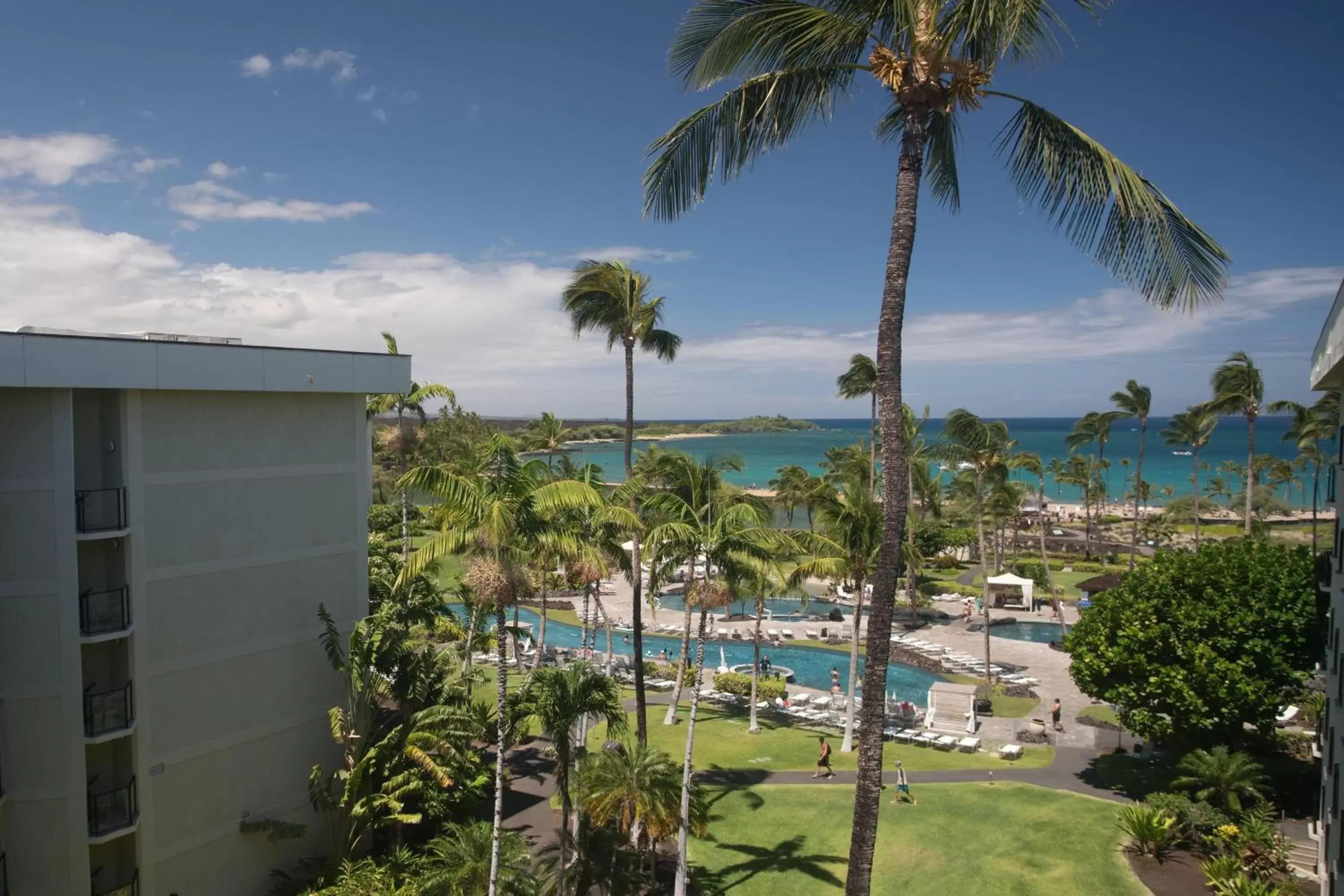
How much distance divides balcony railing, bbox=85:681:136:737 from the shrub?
19531 millimetres

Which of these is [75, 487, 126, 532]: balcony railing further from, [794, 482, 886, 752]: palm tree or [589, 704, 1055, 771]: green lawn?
[794, 482, 886, 752]: palm tree

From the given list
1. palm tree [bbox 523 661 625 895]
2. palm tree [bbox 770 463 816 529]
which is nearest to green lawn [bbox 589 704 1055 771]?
palm tree [bbox 523 661 625 895]

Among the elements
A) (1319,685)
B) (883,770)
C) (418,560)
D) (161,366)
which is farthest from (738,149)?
(1319,685)

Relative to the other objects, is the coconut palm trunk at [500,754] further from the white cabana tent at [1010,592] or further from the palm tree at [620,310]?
the white cabana tent at [1010,592]

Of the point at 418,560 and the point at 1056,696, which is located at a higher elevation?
the point at 418,560

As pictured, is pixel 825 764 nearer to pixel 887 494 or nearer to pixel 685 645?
pixel 685 645

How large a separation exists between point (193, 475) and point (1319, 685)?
30.4 metres

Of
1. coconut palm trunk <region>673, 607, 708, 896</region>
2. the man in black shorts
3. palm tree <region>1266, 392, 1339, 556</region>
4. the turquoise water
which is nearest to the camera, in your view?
coconut palm trunk <region>673, 607, 708, 896</region>

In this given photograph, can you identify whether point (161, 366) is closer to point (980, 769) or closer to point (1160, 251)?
point (1160, 251)

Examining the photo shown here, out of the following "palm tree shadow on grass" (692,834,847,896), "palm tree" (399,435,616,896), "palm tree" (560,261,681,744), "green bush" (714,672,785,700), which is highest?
"palm tree" (560,261,681,744)

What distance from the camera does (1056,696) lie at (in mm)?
29922

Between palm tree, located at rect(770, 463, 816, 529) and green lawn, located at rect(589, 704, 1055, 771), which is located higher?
palm tree, located at rect(770, 463, 816, 529)

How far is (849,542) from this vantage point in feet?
79.5

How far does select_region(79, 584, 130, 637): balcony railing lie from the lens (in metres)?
13.4
